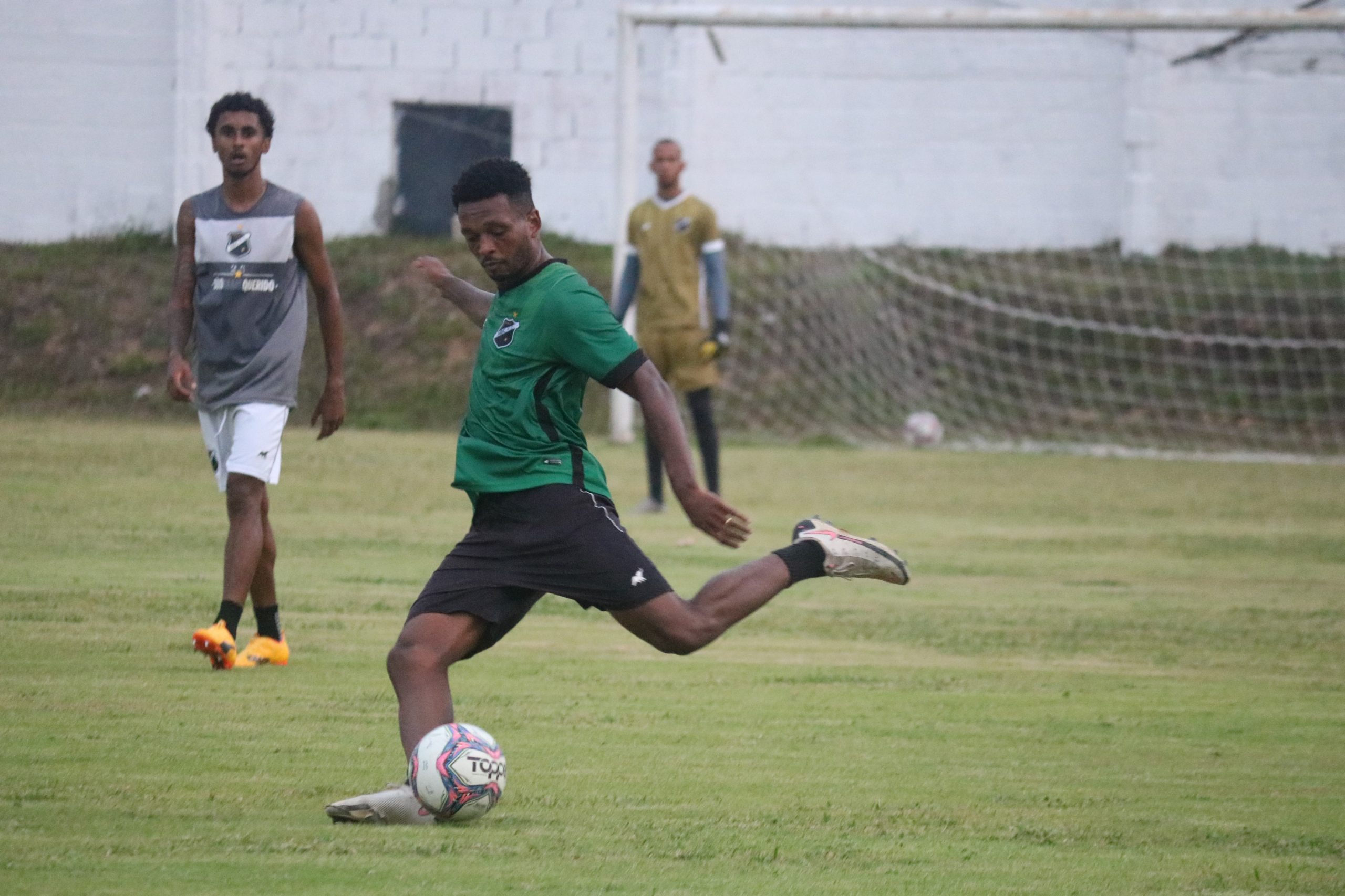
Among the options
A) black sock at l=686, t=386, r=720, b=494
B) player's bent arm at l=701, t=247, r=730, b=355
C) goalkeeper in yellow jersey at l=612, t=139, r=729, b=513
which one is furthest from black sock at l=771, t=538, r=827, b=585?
player's bent arm at l=701, t=247, r=730, b=355

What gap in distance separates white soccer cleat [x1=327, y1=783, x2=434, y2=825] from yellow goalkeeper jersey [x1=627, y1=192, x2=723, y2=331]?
315 inches

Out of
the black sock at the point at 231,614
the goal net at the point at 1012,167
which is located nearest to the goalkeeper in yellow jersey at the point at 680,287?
the black sock at the point at 231,614

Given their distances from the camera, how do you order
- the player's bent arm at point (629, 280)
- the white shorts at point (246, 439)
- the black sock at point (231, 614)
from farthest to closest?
the player's bent arm at point (629, 280), the white shorts at point (246, 439), the black sock at point (231, 614)

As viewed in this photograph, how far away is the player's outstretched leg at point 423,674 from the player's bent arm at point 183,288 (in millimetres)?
2566

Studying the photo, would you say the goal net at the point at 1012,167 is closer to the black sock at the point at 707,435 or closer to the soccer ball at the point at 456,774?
the black sock at the point at 707,435

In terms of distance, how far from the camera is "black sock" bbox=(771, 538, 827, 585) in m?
5.07

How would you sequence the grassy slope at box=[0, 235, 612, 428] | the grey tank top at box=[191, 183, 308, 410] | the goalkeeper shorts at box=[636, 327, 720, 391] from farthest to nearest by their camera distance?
the grassy slope at box=[0, 235, 612, 428] → the goalkeeper shorts at box=[636, 327, 720, 391] → the grey tank top at box=[191, 183, 308, 410]

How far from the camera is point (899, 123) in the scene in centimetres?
2262

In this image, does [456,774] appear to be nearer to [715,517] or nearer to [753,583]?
[715,517]

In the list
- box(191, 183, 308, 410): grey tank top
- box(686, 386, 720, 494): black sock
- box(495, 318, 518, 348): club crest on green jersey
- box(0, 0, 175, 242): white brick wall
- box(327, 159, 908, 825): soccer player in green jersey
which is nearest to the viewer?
box(327, 159, 908, 825): soccer player in green jersey

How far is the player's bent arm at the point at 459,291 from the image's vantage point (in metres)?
5.56

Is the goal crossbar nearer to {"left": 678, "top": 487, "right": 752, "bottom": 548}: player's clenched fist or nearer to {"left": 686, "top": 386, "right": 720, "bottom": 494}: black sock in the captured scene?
{"left": 686, "top": 386, "right": 720, "bottom": 494}: black sock

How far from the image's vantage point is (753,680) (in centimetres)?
676

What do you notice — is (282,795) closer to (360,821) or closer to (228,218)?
(360,821)
